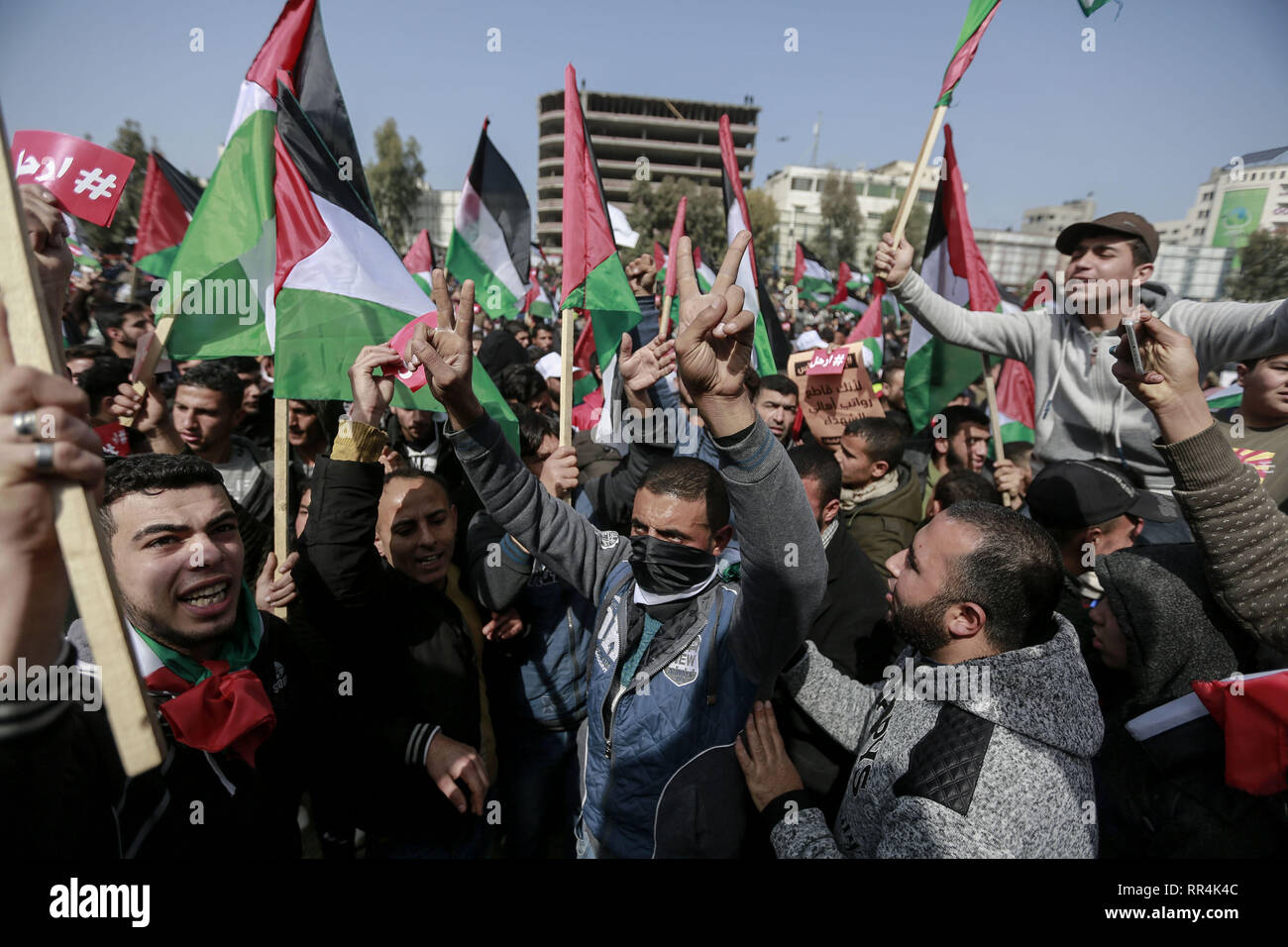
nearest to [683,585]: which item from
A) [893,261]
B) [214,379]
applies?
[893,261]

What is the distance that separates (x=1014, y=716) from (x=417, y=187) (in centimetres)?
6029

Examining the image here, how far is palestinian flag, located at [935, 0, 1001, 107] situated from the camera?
345cm

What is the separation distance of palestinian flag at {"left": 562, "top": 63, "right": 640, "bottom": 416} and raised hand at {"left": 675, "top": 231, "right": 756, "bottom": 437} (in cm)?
217

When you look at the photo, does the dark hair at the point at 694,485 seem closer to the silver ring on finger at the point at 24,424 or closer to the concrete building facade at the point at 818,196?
the silver ring on finger at the point at 24,424

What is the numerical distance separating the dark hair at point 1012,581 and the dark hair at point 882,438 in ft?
6.30

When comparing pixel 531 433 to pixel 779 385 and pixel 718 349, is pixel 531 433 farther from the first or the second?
pixel 718 349

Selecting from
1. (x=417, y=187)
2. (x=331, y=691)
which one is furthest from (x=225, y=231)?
(x=417, y=187)

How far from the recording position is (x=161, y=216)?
5.95 meters

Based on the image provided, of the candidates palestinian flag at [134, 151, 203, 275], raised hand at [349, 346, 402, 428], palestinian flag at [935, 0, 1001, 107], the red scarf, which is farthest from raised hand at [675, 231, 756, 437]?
palestinian flag at [134, 151, 203, 275]

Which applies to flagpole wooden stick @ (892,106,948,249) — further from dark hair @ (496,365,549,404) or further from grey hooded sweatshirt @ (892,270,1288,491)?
dark hair @ (496,365,549,404)

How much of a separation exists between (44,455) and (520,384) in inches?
174

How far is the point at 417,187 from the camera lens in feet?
178

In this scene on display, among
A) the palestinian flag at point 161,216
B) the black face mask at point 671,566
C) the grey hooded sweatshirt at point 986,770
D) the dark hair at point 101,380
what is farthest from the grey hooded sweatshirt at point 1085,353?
the palestinian flag at point 161,216
